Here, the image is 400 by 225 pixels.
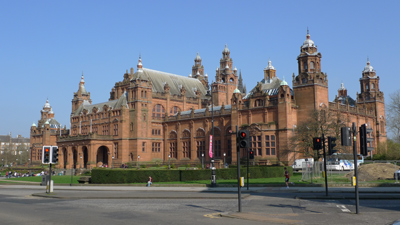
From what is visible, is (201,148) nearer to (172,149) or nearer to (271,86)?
(172,149)

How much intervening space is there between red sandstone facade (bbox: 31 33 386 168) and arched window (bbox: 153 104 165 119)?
213 mm

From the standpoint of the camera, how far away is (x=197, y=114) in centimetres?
8212

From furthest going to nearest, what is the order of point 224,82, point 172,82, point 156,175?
point 172,82, point 224,82, point 156,175

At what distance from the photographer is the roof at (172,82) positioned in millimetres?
91125

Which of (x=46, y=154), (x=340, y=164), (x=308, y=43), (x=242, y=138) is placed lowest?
(x=340, y=164)

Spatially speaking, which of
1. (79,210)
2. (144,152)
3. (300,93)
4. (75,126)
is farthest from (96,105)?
(79,210)

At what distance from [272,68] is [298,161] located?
88.1 ft

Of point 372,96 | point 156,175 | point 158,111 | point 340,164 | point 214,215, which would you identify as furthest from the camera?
point 372,96

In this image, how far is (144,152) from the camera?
8388 centimetres

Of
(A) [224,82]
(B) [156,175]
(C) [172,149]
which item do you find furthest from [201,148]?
(B) [156,175]

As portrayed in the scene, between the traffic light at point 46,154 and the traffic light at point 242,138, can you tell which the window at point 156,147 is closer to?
the traffic light at point 46,154

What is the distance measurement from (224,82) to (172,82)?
12.1m

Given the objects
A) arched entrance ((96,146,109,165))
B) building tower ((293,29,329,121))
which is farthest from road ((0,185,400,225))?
arched entrance ((96,146,109,165))

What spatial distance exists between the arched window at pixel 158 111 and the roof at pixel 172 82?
364 centimetres
